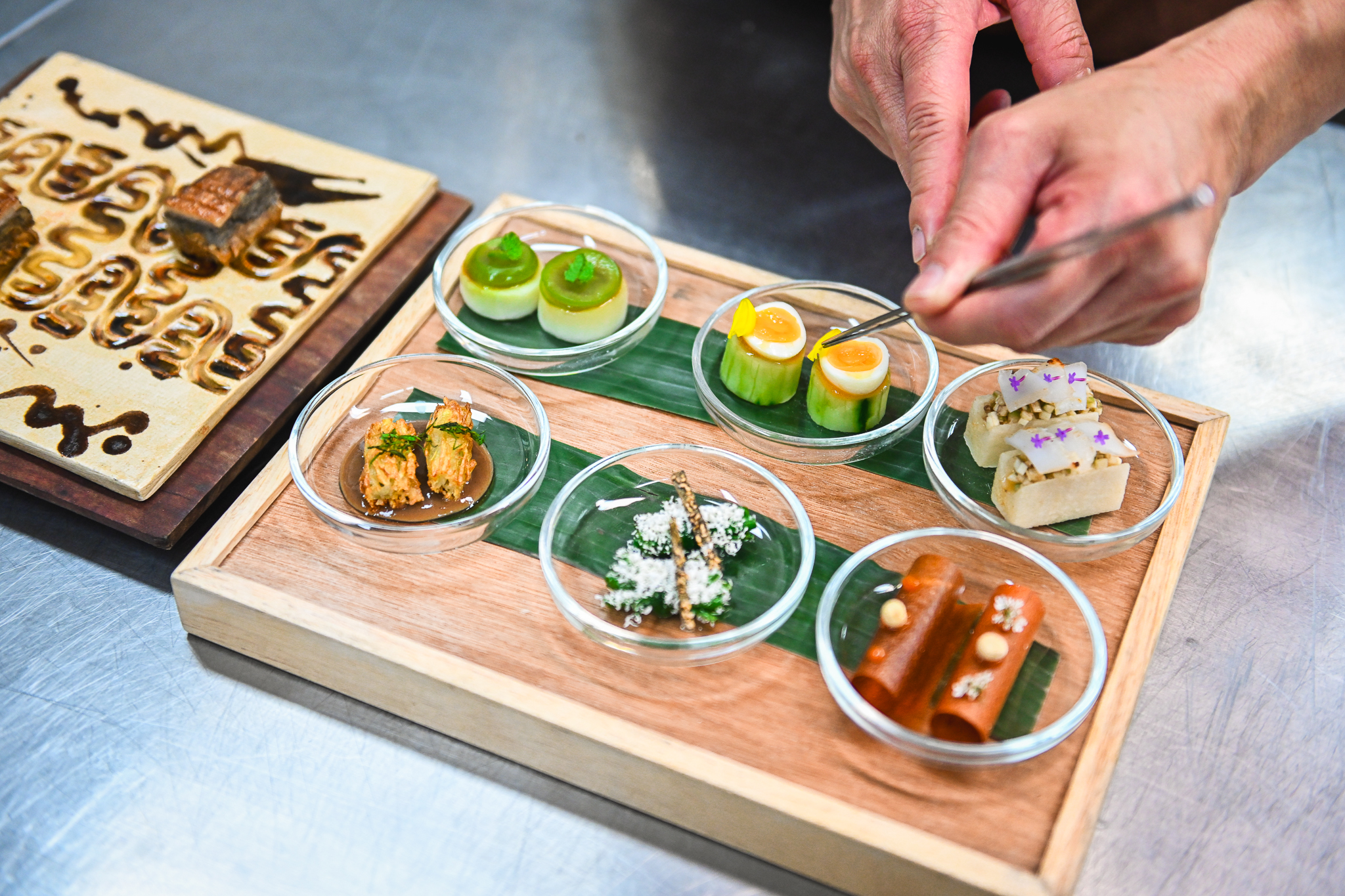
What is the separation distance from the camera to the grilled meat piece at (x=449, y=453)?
1.78 metres

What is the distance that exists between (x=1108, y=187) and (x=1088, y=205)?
0.12ft

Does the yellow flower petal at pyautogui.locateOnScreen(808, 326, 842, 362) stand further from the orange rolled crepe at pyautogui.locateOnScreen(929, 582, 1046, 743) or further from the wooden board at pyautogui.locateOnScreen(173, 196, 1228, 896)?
the orange rolled crepe at pyautogui.locateOnScreen(929, 582, 1046, 743)

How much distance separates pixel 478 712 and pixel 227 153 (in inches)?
68.7

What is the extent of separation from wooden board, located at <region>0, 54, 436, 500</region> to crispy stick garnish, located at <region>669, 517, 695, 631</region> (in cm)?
100

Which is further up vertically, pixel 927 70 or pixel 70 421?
pixel 927 70

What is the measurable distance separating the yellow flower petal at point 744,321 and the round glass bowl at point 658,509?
260 mm

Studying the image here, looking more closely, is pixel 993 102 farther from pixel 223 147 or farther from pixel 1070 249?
pixel 223 147

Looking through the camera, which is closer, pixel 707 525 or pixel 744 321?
pixel 707 525

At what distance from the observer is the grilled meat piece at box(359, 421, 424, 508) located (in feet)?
5.78

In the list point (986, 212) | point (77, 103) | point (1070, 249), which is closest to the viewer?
point (1070, 249)

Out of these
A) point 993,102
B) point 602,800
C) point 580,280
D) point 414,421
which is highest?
point 993,102

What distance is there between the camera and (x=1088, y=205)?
4.57ft

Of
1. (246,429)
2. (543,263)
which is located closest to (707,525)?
(543,263)

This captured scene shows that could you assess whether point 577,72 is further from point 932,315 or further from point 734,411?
point 932,315
